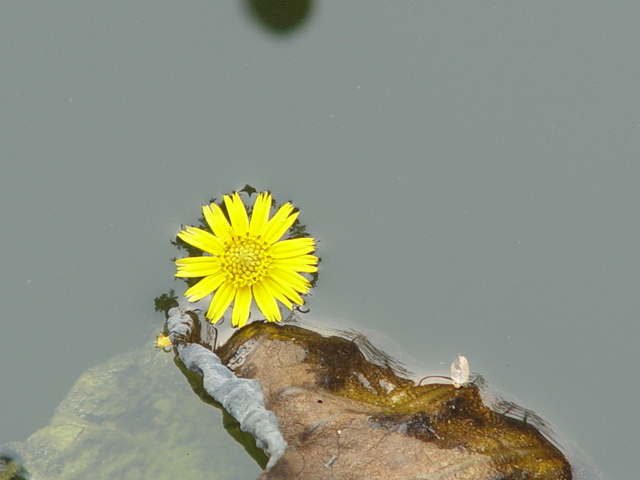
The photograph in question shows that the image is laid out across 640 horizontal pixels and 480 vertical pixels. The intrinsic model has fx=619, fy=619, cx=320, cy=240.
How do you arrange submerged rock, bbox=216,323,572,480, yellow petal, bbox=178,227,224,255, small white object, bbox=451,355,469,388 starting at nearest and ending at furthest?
submerged rock, bbox=216,323,572,480, yellow petal, bbox=178,227,224,255, small white object, bbox=451,355,469,388

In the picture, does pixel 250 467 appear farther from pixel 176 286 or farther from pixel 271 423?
pixel 176 286

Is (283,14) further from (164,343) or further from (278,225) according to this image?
(164,343)

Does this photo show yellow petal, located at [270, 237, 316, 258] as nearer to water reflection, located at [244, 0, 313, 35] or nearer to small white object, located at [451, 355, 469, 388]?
small white object, located at [451, 355, 469, 388]

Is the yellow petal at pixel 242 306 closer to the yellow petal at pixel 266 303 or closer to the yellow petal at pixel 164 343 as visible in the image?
the yellow petal at pixel 266 303

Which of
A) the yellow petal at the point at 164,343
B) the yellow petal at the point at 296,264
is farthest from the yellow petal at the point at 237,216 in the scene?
the yellow petal at the point at 164,343

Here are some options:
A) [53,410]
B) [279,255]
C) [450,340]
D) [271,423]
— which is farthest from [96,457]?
[450,340]

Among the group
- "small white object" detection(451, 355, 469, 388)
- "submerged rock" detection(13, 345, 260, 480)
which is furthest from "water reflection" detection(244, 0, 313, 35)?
"small white object" detection(451, 355, 469, 388)

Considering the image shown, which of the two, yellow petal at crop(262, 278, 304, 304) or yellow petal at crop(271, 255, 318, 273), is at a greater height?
yellow petal at crop(271, 255, 318, 273)
